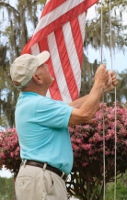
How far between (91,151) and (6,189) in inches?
436

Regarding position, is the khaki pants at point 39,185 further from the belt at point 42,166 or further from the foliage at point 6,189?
the foliage at point 6,189

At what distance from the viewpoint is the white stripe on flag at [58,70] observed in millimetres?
7475

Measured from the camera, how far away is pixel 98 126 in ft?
23.1

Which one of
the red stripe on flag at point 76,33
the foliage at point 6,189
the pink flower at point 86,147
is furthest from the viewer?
the foliage at point 6,189

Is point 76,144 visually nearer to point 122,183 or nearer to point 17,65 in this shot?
point 17,65

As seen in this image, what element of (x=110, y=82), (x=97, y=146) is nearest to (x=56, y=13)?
(x=97, y=146)

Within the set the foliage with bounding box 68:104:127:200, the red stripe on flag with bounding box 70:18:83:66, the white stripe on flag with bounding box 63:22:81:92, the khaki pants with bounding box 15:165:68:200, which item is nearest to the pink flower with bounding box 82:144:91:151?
the foliage with bounding box 68:104:127:200

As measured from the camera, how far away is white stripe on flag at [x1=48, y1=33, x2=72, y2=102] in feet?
24.5

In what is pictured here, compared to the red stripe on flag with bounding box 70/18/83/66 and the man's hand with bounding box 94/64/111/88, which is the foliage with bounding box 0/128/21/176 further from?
the man's hand with bounding box 94/64/111/88

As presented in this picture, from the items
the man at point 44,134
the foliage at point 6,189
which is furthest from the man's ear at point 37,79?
the foliage at point 6,189

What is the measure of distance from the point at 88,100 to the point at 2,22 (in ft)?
59.1

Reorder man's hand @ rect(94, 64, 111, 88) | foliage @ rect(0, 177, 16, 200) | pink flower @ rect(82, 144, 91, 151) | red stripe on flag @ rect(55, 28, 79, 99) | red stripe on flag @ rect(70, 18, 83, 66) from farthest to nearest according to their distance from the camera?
foliage @ rect(0, 177, 16, 200) → red stripe on flag @ rect(70, 18, 83, 66) → red stripe on flag @ rect(55, 28, 79, 99) → pink flower @ rect(82, 144, 91, 151) → man's hand @ rect(94, 64, 111, 88)

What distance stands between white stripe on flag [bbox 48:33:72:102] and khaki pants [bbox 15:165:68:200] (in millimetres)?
4234

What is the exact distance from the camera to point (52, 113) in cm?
320
